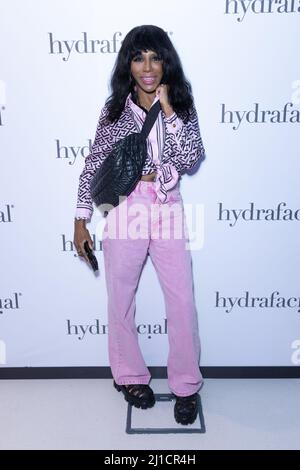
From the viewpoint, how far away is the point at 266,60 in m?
1.74

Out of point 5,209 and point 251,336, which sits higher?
point 5,209

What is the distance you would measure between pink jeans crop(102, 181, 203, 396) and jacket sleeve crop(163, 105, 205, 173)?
0.12 m

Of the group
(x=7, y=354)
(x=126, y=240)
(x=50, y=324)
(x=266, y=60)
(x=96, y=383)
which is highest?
(x=266, y=60)

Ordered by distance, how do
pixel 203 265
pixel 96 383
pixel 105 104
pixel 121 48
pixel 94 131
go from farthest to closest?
1. pixel 96 383
2. pixel 203 265
3. pixel 94 131
4. pixel 105 104
5. pixel 121 48

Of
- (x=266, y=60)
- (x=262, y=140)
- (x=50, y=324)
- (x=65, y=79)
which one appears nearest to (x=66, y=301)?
(x=50, y=324)

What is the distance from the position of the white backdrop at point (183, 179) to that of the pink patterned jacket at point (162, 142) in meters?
0.17

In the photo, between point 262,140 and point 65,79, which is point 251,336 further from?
point 65,79

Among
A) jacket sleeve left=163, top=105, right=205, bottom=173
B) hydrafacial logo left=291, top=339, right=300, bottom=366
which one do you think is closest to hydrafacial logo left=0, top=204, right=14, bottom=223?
jacket sleeve left=163, top=105, right=205, bottom=173

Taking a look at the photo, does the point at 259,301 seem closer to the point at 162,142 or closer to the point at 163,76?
the point at 162,142

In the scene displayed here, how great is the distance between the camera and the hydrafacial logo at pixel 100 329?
6.86 ft

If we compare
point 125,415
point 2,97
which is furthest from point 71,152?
point 125,415

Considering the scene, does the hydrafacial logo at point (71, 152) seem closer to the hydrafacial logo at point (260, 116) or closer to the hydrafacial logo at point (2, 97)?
the hydrafacial logo at point (2, 97)

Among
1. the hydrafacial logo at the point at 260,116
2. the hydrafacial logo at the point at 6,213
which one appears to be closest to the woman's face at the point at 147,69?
the hydrafacial logo at the point at 260,116

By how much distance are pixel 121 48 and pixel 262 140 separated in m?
0.64
